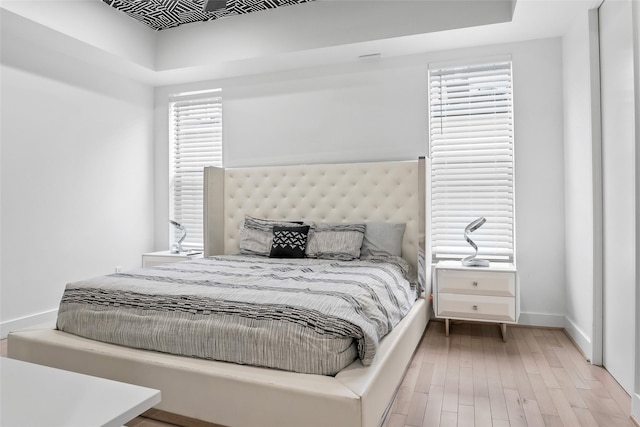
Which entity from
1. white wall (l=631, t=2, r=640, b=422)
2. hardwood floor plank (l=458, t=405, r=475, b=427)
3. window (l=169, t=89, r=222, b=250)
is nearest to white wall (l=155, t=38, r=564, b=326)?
window (l=169, t=89, r=222, b=250)

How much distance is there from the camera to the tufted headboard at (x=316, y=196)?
11.8ft

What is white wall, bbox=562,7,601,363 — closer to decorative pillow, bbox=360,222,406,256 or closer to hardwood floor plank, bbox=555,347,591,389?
hardwood floor plank, bbox=555,347,591,389

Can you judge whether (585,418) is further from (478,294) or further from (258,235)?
(258,235)

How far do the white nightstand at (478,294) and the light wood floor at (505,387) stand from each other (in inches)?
8.5

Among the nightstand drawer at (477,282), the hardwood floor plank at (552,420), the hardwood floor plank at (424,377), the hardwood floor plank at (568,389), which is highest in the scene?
the nightstand drawer at (477,282)

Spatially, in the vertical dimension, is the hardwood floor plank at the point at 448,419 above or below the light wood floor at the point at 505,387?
below

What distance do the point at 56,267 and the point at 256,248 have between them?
1.81 meters

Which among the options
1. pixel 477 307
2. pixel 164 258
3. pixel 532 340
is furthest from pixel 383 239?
pixel 164 258

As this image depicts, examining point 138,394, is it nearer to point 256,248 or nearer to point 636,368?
point 636,368

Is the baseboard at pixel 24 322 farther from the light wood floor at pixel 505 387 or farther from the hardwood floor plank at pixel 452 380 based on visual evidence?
the hardwood floor plank at pixel 452 380

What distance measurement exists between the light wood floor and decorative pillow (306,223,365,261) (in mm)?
912

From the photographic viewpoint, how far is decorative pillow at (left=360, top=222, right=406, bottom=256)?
346 cm

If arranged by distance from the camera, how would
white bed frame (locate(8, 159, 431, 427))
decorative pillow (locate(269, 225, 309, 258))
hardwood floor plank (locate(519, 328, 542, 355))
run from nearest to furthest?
white bed frame (locate(8, 159, 431, 427)), hardwood floor plank (locate(519, 328, 542, 355)), decorative pillow (locate(269, 225, 309, 258))

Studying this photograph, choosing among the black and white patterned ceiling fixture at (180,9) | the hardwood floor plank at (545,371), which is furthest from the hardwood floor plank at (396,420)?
the black and white patterned ceiling fixture at (180,9)
